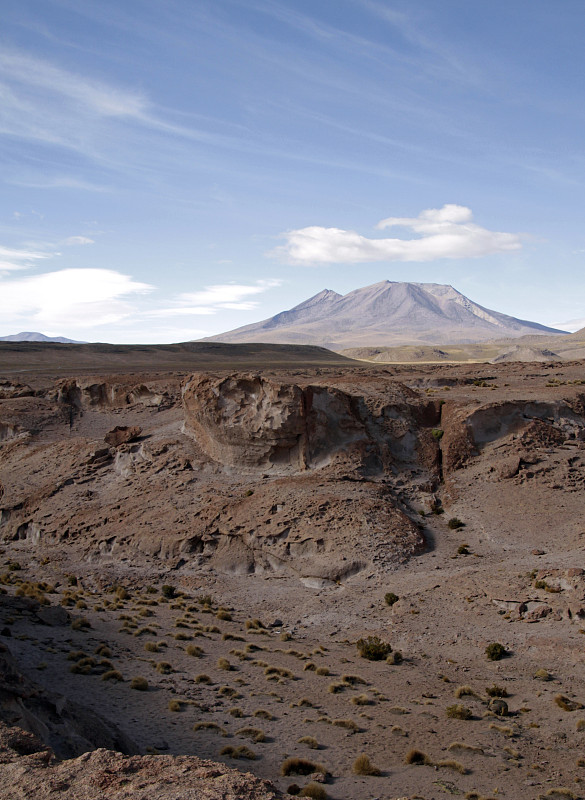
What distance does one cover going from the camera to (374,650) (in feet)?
65.8

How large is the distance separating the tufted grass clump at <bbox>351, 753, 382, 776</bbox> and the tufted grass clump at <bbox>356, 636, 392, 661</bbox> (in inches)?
276

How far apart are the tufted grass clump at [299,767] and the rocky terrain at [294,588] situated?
1.8 inches

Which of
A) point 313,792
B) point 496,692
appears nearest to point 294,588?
point 496,692

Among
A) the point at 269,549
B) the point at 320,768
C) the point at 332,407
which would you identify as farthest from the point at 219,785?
the point at 332,407

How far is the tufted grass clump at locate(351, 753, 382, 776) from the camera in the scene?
502 inches

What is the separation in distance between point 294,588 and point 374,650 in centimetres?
669

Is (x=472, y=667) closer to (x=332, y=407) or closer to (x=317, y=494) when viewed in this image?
(x=317, y=494)

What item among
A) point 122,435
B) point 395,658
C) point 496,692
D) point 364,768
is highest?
point 122,435

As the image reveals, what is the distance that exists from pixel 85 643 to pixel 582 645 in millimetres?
15427

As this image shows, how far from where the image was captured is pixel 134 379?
48.0 metres

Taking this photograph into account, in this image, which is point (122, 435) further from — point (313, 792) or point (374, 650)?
point (313, 792)

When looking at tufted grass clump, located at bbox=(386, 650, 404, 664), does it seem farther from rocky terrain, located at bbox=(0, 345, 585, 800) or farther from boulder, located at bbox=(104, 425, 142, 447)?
boulder, located at bbox=(104, 425, 142, 447)

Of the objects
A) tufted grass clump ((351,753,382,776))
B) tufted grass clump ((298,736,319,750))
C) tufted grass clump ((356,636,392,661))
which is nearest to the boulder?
tufted grass clump ((356,636,392,661))

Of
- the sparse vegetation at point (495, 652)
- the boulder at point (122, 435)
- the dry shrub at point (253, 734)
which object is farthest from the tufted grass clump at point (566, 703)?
the boulder at point (122, 435)
